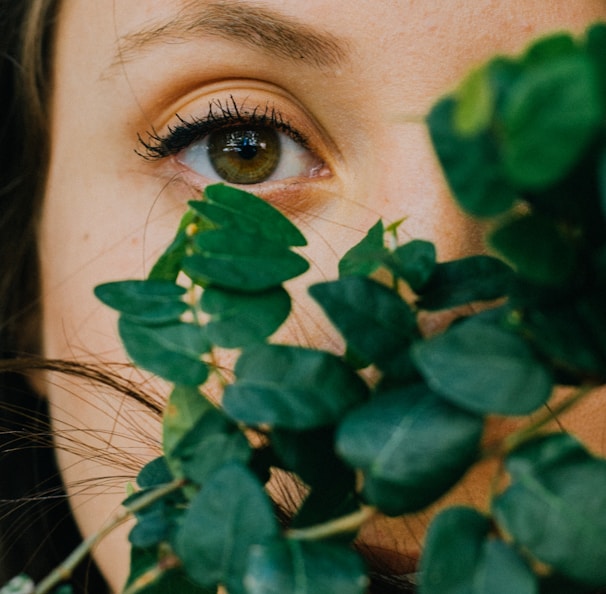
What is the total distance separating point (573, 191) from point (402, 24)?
25.8 inches

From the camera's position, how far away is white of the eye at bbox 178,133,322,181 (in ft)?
3.85

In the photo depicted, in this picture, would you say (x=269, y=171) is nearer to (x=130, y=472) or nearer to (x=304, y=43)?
(x=304, y=43)

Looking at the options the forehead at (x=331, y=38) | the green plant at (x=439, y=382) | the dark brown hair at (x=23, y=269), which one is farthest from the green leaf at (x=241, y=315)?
the dark brown hair at (x=23, y=269)

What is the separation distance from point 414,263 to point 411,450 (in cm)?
15

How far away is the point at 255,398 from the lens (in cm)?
38

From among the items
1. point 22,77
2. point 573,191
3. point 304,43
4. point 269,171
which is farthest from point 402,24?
point 22,77

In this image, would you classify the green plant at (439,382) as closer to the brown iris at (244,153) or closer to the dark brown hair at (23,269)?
the brown iris at (244,153)

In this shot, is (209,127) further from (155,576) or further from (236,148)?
(155,576)

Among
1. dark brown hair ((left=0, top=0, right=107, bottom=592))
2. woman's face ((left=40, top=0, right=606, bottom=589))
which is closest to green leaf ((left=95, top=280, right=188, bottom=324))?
woman's face ((left=40, top=0, right=606, bottom=589))

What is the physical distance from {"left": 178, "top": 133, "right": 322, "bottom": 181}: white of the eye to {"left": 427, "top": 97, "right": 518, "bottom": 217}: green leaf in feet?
2.90

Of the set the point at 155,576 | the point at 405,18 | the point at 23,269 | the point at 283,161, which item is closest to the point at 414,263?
the point at 155,576

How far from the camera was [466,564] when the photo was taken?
332 mm

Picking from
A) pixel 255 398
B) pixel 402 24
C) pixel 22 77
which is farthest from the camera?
pixel 22 77

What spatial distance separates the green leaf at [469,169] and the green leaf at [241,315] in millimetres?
170
